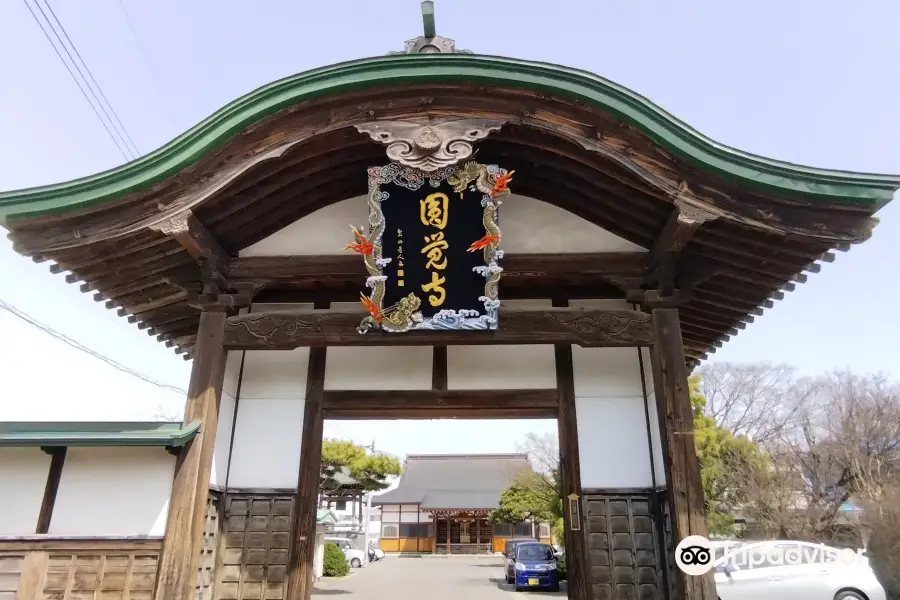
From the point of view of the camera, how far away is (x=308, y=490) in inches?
274

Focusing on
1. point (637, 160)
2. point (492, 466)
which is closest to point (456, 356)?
point (637, 160)

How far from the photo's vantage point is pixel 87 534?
231 inches

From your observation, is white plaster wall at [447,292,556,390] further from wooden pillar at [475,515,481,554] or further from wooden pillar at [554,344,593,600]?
wooden pillar at [475,515,481,554]

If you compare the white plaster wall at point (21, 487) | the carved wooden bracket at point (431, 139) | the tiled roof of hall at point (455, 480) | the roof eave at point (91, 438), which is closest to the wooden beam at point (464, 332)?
the roof eave at point (91, 438)

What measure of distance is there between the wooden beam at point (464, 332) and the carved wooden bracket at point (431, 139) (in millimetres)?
1754

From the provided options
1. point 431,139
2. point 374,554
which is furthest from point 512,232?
point 374,554

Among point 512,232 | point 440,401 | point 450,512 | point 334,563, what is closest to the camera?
point 512,232

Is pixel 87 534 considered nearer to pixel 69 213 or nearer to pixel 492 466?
pixel 69 213

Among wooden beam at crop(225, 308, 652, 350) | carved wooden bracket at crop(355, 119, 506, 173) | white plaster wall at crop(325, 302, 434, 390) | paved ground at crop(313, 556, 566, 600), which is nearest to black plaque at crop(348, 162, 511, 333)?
wooden beam at crop(225, 308, 652, 350)

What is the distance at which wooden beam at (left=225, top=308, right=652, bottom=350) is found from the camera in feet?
20.8

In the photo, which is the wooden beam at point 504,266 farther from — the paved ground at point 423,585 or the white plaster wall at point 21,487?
the paved ground at point 423,585

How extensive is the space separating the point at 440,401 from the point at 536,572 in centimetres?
1588

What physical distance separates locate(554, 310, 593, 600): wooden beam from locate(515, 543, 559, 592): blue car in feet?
50.5

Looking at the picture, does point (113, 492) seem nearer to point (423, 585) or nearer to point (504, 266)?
point (504, 266)
